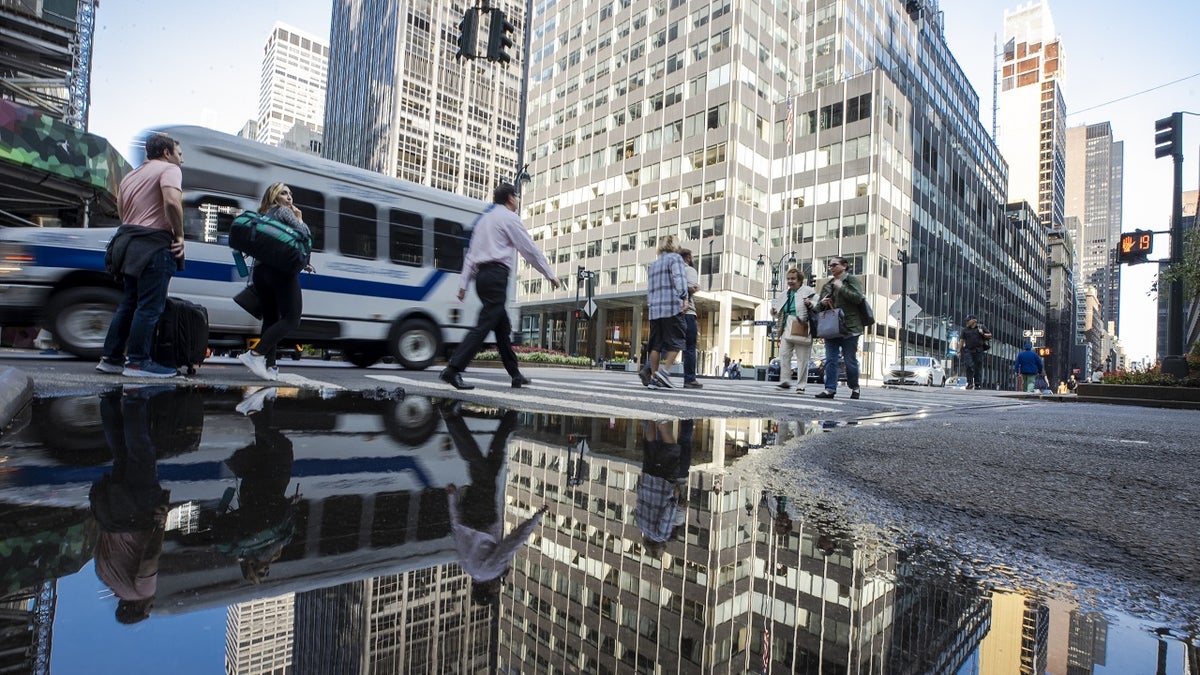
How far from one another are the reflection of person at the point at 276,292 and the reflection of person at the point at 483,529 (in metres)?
3.86

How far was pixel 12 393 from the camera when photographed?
2.76 metres

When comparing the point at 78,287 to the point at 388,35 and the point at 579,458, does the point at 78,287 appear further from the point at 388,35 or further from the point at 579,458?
the point at 388,35

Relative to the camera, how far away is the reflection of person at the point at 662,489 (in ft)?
5.32

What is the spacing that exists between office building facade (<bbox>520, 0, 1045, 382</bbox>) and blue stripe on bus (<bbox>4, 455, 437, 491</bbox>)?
42.7 metres

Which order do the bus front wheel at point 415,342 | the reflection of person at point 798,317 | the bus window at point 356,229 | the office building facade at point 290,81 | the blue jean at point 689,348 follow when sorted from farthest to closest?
the office building facade at point 290,81, the bus front wheel at point 415,342, the bus window at point 356,229, the reflection of person at point 798,317, the blue jean at point 689,348

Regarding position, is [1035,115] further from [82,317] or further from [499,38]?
[82,317]

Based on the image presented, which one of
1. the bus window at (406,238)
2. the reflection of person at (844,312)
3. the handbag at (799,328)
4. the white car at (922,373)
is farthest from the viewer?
the white car at (922,373)

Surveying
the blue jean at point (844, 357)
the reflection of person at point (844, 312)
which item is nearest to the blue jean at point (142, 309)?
the reflection of person at point (844, 312)

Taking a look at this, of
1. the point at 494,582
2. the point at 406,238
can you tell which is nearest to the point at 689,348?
the point at 406,238

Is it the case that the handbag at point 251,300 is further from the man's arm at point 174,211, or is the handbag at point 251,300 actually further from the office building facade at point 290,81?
the office building facade at point 290,81

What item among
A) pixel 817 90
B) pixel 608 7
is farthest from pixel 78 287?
pixel 608 7

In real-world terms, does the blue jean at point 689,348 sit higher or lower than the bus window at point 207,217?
lower

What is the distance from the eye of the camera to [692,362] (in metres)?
8.88

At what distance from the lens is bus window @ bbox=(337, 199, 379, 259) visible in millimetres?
10555
